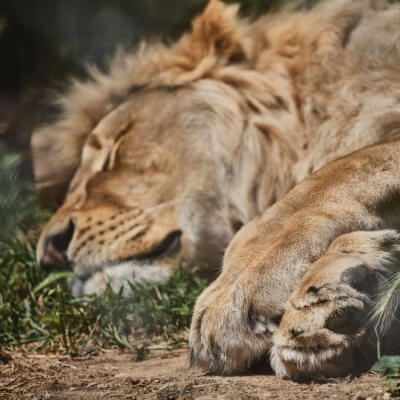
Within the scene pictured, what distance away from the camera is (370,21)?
270 centimetres

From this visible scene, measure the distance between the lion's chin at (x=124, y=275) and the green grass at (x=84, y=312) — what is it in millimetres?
32

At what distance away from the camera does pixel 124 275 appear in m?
2.51

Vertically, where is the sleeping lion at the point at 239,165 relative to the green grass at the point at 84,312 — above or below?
above

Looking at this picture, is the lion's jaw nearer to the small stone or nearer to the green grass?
the green grass

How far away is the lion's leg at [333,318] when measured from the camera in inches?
58.6

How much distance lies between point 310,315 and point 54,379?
Result: 717 mm

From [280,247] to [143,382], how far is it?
44 cm

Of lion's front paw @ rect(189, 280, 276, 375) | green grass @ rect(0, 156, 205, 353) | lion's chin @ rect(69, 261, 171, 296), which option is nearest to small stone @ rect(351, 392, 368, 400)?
lion's front paw @ rect(189, 280, 276, 375)

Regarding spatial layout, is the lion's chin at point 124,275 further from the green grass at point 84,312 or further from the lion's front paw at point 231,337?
the lion's front paw at point 231,337

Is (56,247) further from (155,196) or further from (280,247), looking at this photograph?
(280,247)

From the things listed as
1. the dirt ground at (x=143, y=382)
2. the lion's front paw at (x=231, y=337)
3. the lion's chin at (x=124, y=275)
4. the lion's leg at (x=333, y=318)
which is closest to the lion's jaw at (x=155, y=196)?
the lion's chin at (x=124, y=275)

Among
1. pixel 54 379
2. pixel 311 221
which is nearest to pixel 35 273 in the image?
pixel 54 379

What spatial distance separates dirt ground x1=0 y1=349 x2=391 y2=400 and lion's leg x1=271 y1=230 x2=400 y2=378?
0.04 m

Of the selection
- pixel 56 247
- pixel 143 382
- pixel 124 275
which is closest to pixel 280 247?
pixel 143 382
